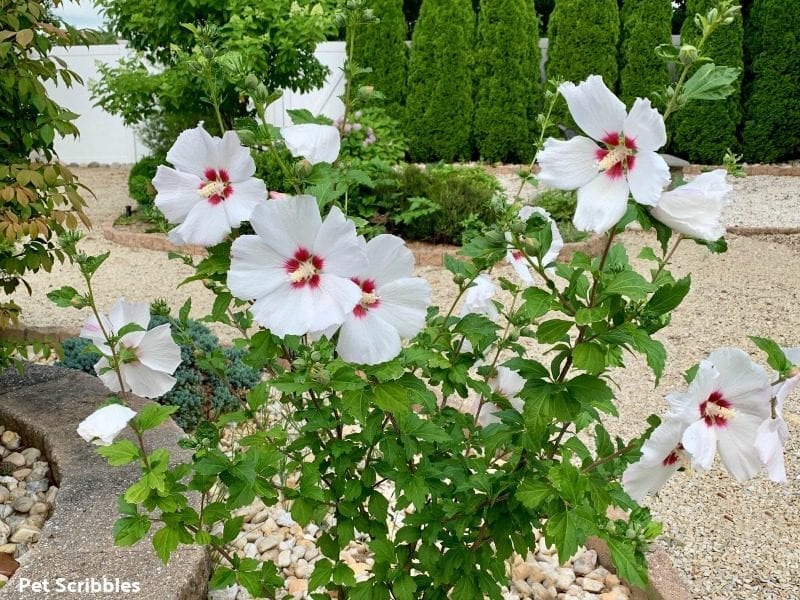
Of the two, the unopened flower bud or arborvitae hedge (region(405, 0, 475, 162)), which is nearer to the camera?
the unopened flower bud

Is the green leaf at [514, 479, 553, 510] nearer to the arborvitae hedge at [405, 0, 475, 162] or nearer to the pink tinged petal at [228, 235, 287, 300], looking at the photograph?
the pink tinged petal at [228, 235, 287, 300]

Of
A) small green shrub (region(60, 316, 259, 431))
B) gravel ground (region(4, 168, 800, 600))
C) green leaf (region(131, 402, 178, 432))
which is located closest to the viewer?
green leaf (region(131, 402, 178, 432))

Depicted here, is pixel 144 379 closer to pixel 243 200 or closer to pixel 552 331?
pixel 243 200

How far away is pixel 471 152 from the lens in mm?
10258

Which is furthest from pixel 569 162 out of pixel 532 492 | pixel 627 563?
pixel 627 563

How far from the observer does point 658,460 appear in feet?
3.34

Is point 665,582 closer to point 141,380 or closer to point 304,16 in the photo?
point 141,380

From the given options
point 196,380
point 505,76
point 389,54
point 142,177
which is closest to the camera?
point 196,380

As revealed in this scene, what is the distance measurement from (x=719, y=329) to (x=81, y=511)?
348cm

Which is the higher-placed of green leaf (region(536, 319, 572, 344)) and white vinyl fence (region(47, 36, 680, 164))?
green leaf (region(536, 319, 572, 344))

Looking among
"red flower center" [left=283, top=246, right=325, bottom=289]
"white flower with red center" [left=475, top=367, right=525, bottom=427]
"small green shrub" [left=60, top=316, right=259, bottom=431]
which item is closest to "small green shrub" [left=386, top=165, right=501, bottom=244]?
"small green shrub" [left=60, top=316, right=259, bottom=431]

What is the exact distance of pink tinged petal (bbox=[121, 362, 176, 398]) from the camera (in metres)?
1.38

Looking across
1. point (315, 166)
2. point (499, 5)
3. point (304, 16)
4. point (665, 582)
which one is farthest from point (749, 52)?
point (315, 166)

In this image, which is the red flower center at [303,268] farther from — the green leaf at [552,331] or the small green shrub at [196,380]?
the small green shrub at [196,380]
